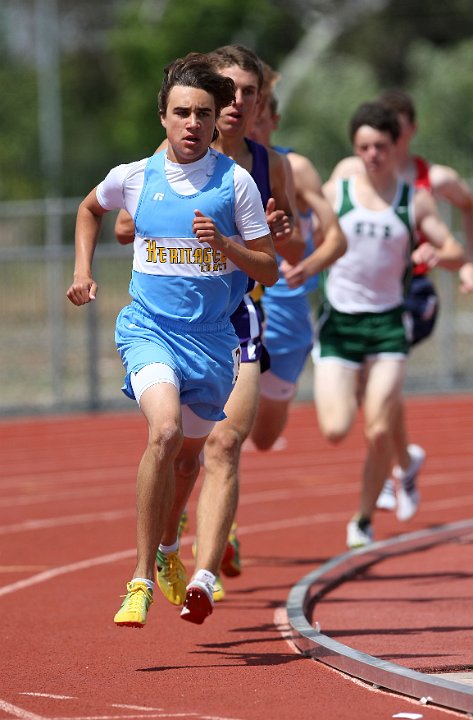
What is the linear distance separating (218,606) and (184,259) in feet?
6.82

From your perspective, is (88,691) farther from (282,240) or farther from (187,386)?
(282,240)

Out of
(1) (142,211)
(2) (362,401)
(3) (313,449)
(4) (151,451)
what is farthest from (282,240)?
(3) (313,449)

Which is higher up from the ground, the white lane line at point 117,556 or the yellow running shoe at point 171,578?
the yellow running shoe at point 171,578

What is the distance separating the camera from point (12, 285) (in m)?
20.0

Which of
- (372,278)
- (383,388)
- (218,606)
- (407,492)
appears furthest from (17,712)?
(407,492)

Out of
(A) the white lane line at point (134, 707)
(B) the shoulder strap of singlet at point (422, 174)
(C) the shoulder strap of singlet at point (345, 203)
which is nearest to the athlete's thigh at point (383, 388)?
(C) the shoulder strap of singlet at point (345, 203)

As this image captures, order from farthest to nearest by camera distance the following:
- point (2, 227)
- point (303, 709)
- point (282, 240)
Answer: point (2, 227) < point (282, 240) < point (303, 709)

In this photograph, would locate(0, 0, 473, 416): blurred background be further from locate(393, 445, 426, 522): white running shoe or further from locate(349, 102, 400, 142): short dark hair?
locate(349, 102, 400, 142): short dark hair

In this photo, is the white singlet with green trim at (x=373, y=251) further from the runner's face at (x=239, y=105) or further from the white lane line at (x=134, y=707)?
the white lane line at (x=134, y=707)

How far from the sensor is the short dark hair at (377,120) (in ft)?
31.1

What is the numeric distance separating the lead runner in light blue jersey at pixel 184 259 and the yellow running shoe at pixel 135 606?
199 mm

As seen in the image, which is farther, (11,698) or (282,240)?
(282,240)

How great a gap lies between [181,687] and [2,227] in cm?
1698

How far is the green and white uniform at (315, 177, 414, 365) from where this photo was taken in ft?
31.5
